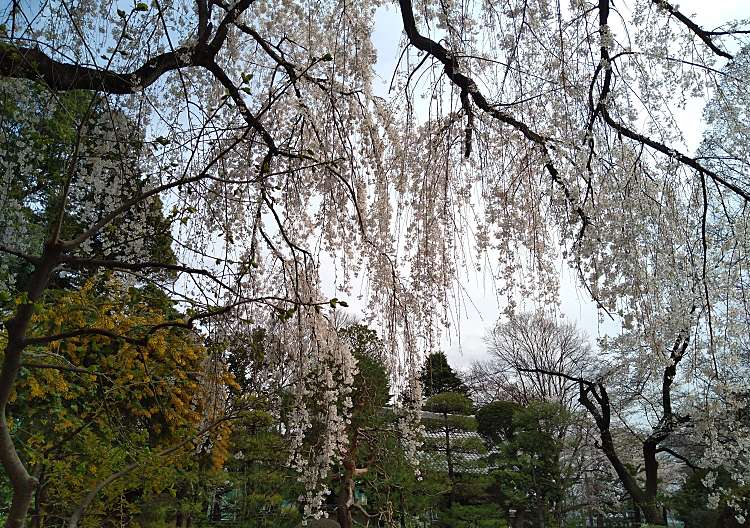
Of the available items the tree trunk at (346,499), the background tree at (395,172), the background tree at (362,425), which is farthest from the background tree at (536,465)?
the background tree at (395,172)

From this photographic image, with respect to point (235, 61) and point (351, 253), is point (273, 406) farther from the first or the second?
point (235, 61)

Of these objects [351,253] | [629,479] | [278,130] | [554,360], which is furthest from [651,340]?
[554,360]

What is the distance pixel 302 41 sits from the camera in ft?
9.13

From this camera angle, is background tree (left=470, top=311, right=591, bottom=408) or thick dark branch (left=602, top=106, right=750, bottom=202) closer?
thick dark branch (left=602, top=106, right=750, bottom=202)

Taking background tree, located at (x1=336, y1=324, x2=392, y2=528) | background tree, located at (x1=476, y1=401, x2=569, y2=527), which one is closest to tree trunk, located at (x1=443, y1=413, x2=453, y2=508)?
background tree, located at (x1=476, y1=401, x2=569, y2=527)

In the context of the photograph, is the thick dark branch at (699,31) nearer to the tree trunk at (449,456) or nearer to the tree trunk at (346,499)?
the tree trunk at (346,499)

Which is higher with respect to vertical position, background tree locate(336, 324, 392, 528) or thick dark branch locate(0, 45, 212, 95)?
thick dark branch locate(0, 45, 212, 95)

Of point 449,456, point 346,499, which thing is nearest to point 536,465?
point 449,456

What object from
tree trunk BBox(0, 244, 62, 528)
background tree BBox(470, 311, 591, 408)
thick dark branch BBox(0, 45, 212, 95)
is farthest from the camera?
background tree BBox(470, 311, 591, 408)

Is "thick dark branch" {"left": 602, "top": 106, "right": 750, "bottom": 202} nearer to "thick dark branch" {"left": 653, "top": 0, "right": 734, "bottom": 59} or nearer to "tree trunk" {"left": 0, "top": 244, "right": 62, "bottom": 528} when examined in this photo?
"thick dark branch" {"left": 653, "top": 0, "right": 734, "bottom": 59}

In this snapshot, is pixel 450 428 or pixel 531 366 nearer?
pixel 450 428

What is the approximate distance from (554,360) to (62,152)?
11.2 meters

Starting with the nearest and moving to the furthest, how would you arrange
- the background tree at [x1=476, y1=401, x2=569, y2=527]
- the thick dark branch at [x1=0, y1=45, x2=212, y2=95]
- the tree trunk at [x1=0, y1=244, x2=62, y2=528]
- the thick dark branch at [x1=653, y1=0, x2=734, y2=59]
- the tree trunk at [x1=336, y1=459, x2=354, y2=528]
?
the tree trunk at [x1=0, y1=244, x2=62, y2=528]
the thick dark branch at [x1=0, y1=45, x2=212, y2=95]
the thick dark branch at [x1=653, y1=0, x2=734, y2=59]
the tree trunk at [x1=336, y1=459, x2=354, y2=528]
the background tree at [x1=476, y1=401, x2=569, y2=527]

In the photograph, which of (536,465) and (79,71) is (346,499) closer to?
(536,465)
